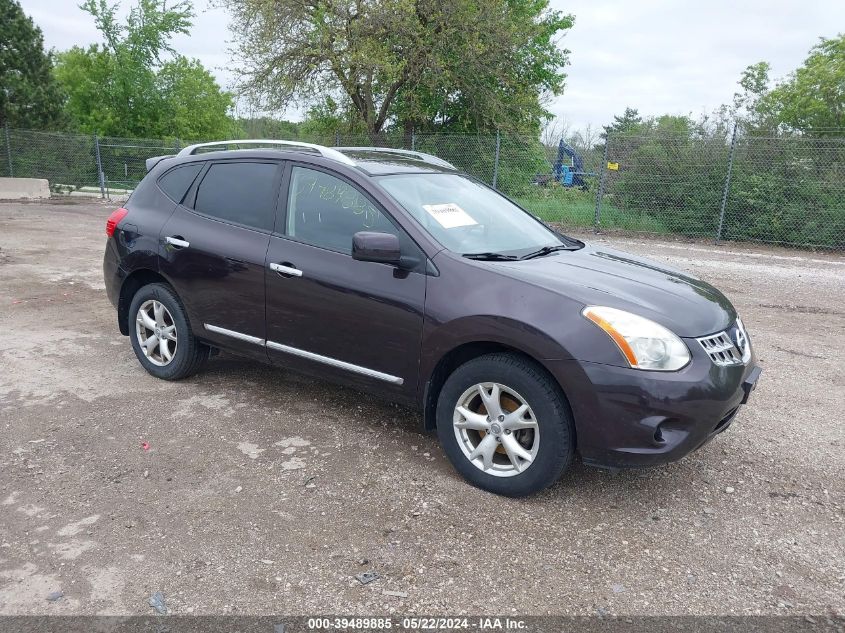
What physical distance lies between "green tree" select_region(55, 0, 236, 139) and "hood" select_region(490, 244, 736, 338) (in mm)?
34469

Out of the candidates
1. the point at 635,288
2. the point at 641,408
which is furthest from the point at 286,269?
the point at 641,408

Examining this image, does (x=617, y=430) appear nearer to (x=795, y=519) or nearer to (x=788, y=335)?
(x=795, y=519)

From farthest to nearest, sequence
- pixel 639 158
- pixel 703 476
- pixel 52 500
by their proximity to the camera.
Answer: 1. pixel 639 158
2. pixel 703 476
3. pixel 52 500

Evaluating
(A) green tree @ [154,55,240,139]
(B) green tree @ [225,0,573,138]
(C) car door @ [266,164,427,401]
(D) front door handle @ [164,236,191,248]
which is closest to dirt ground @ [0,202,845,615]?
(C) car door @ [266,164,427,401]

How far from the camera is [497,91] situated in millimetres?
21297

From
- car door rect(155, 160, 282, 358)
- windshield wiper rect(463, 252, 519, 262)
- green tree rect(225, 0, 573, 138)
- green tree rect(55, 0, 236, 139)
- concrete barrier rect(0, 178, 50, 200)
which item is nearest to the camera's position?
windshield wiper rect(463, 252, 519, 262)

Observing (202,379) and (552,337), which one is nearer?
(552,337)

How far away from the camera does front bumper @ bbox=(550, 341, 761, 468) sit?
9.93ft

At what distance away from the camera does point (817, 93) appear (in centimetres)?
2294

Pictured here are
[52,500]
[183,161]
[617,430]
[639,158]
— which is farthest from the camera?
[639,158]

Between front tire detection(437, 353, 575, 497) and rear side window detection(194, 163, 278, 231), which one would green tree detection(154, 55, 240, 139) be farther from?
front tire detection(437, 353, 575, 497)

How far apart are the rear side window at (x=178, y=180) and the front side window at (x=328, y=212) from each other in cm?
103

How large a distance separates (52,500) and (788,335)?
670 centimetres

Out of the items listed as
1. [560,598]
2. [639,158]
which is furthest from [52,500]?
[639,158]
